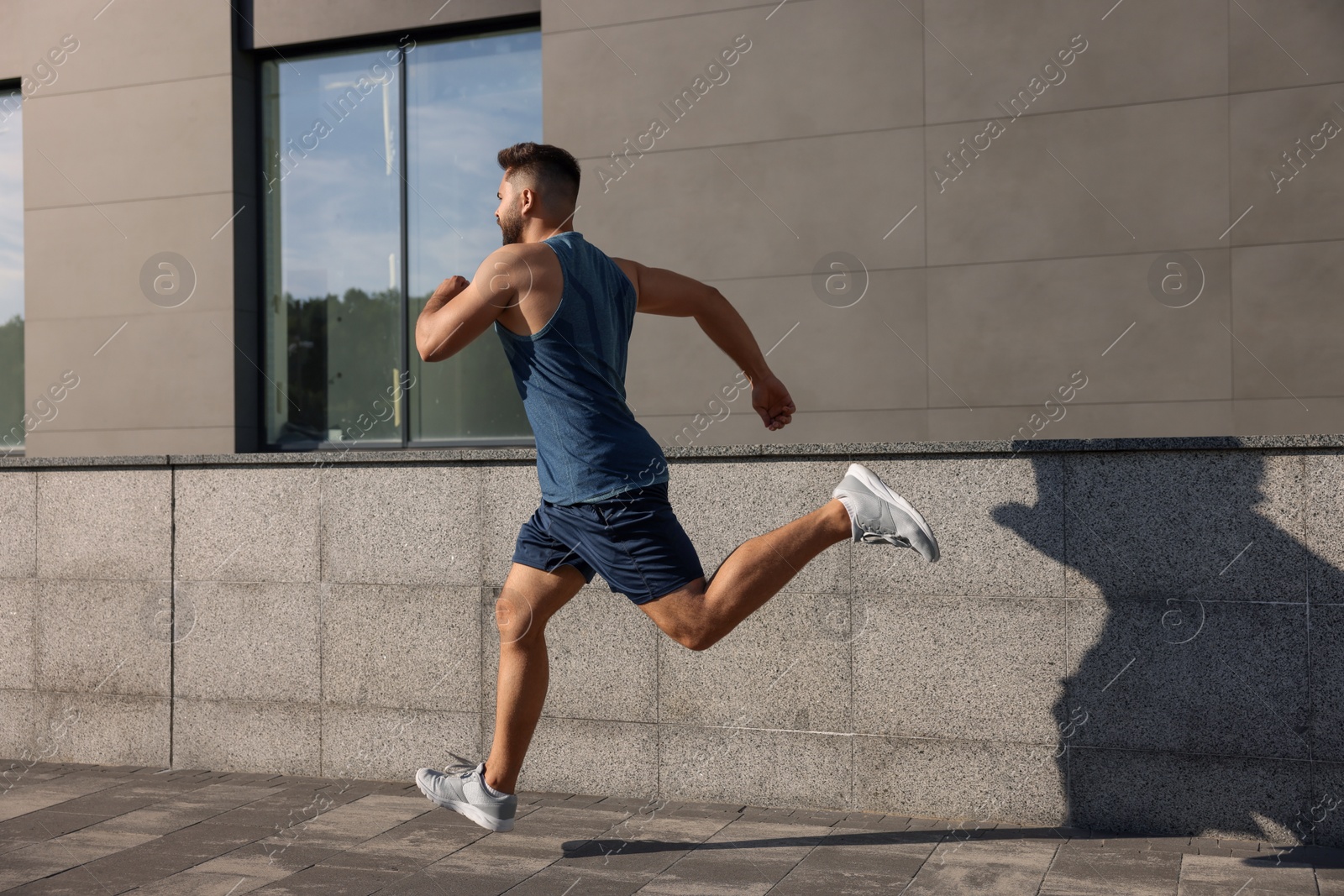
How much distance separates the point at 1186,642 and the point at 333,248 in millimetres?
6364

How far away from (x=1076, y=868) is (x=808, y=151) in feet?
15.2

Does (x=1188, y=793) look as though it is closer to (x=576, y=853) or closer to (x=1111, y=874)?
(x=1111, y=874)

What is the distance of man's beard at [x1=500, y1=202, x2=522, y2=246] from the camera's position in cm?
430

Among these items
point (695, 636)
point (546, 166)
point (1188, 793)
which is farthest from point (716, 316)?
point (1188, 793)

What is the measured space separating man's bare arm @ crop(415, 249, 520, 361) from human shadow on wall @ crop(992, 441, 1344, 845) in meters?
2.49

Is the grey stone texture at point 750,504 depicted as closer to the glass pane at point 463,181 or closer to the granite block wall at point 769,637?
the granite block wall at point 769,637

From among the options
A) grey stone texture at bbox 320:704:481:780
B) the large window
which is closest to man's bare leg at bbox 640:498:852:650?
grey stone texture at bbox 320:704:481:780

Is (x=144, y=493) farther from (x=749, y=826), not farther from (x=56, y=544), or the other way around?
(x=749, y=826)

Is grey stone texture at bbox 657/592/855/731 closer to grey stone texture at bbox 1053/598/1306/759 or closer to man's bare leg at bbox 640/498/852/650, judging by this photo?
grey stone texture at bbox 1053/598/1306/759

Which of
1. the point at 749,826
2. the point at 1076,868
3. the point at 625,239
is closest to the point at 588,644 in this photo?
the point at 749,826

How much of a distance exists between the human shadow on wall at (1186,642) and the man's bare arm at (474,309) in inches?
98.0

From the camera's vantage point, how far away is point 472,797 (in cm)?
429

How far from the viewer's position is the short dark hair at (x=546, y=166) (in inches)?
169

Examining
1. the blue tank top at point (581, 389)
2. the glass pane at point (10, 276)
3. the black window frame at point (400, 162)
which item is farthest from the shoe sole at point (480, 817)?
the glass pane at point (10, 276)
